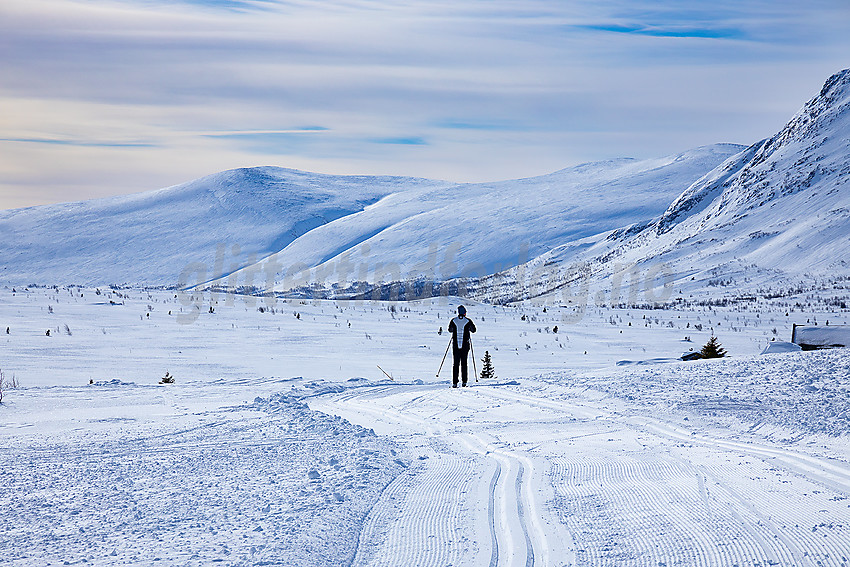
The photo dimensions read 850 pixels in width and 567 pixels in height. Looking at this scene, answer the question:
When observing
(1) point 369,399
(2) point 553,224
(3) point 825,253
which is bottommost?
(1) point 369,399

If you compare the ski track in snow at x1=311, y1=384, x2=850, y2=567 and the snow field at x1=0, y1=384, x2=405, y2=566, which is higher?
the snow field at x1=0, y1=384, x2=405, y2=566

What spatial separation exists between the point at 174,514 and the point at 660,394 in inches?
277

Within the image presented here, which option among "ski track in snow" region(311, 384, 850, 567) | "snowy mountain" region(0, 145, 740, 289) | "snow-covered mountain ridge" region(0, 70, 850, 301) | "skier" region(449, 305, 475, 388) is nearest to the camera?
"ski track in snow" region(311, 384, 850, 567)

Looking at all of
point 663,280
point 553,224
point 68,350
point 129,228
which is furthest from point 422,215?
point 68,350

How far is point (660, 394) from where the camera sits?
9.94 meters

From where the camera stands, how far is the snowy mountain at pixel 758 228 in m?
55.7

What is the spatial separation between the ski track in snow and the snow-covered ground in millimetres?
22

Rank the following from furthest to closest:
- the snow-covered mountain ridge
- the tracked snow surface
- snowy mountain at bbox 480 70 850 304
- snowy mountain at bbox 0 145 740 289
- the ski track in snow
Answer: snowy mountain at bbox 0 145 740 289
the snow-covered mountain ridge
snowy mountain at bbox 480 70 850 304
the tracked snow surface
the ski track in snow

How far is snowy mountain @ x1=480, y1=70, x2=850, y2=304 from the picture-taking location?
55656 mm

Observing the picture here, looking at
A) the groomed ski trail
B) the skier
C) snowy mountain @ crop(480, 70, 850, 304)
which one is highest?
snowy mountain @ crop(480, 70, 850, 304)

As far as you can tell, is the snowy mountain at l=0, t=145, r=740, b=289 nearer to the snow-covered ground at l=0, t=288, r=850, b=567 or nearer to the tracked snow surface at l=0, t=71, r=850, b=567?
the tracked snow surface at l=0, t=71, r=850, b=567

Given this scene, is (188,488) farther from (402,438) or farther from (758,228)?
(758,228)

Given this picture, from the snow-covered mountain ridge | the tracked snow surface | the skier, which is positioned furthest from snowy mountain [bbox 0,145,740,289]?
the skier

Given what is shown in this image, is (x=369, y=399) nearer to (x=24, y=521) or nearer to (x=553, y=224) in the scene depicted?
(x=24, y=521)
